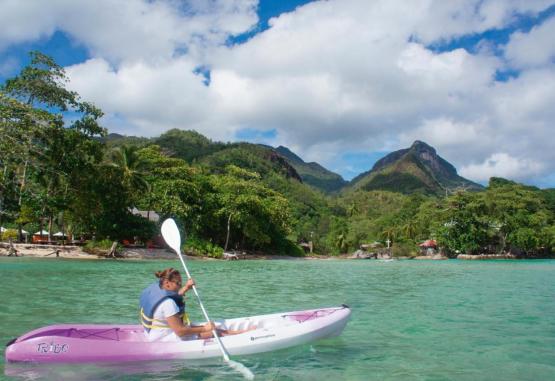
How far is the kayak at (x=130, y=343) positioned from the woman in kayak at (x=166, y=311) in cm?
14

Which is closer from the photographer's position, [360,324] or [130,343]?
[130,343]

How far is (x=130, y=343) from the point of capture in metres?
5.89

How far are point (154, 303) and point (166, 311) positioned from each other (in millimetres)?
195

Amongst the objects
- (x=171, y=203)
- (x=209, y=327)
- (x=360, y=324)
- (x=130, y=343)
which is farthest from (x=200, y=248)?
(x=130, y=343)

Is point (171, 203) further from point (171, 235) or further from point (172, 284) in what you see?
point (172, 284)

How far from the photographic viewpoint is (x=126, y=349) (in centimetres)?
586

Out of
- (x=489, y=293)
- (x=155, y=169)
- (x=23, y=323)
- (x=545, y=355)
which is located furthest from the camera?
(x=155, y=169)

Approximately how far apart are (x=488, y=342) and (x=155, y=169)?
3693cm

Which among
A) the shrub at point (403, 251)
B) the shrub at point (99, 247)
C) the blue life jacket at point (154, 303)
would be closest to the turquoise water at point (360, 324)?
the blue life jacket at point (154, 303)

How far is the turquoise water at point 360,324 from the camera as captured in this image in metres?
5.66

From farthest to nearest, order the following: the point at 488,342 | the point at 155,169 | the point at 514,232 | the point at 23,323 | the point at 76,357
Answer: the point at 514,232
the point at 155,169
the point at 23,323
the point at 488,342
the point at 76,357

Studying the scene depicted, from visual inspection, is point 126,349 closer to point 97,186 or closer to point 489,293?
point 489,293

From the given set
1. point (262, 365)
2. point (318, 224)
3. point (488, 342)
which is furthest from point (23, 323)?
point (318, 224)

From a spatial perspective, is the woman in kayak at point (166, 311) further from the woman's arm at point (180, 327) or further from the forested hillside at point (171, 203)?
the forested hillside at point (171, 203)
